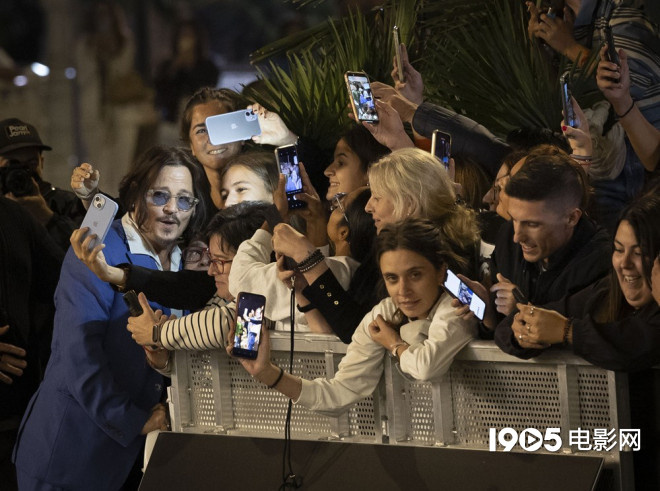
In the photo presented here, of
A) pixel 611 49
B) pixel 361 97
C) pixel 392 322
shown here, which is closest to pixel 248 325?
pixel 392 322

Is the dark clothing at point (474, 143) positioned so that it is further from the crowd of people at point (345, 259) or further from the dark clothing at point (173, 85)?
the dark clothing at point (173, 85)

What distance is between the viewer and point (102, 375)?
4.73 metres

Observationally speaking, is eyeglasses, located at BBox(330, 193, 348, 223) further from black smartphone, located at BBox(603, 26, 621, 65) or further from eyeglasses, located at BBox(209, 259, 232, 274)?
black smartphone, located at BBox(603, 26, 621, 65)

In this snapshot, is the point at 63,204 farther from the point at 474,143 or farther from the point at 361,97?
the point at 474,143

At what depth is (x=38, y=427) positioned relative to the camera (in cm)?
483

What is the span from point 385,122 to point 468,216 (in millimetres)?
781

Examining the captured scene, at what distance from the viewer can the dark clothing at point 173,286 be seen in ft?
15.5

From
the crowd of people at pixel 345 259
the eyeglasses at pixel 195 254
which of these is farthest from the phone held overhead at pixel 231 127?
the eyeglasses at pixel 195 254

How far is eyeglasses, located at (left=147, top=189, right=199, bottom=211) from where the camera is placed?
494 cm

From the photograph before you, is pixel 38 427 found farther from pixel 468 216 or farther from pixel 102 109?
pixel 102 109

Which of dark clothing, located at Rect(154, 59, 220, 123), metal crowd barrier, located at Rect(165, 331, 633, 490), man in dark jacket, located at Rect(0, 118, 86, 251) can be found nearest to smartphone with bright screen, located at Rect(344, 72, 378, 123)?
metal crowd barrier, located at Rect(165, 331, 633, 490)

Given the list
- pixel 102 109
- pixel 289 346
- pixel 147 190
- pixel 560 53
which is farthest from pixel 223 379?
pixel 102 109

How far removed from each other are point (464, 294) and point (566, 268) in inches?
13.1

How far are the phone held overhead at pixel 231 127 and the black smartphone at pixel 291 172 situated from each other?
26.2 inches
